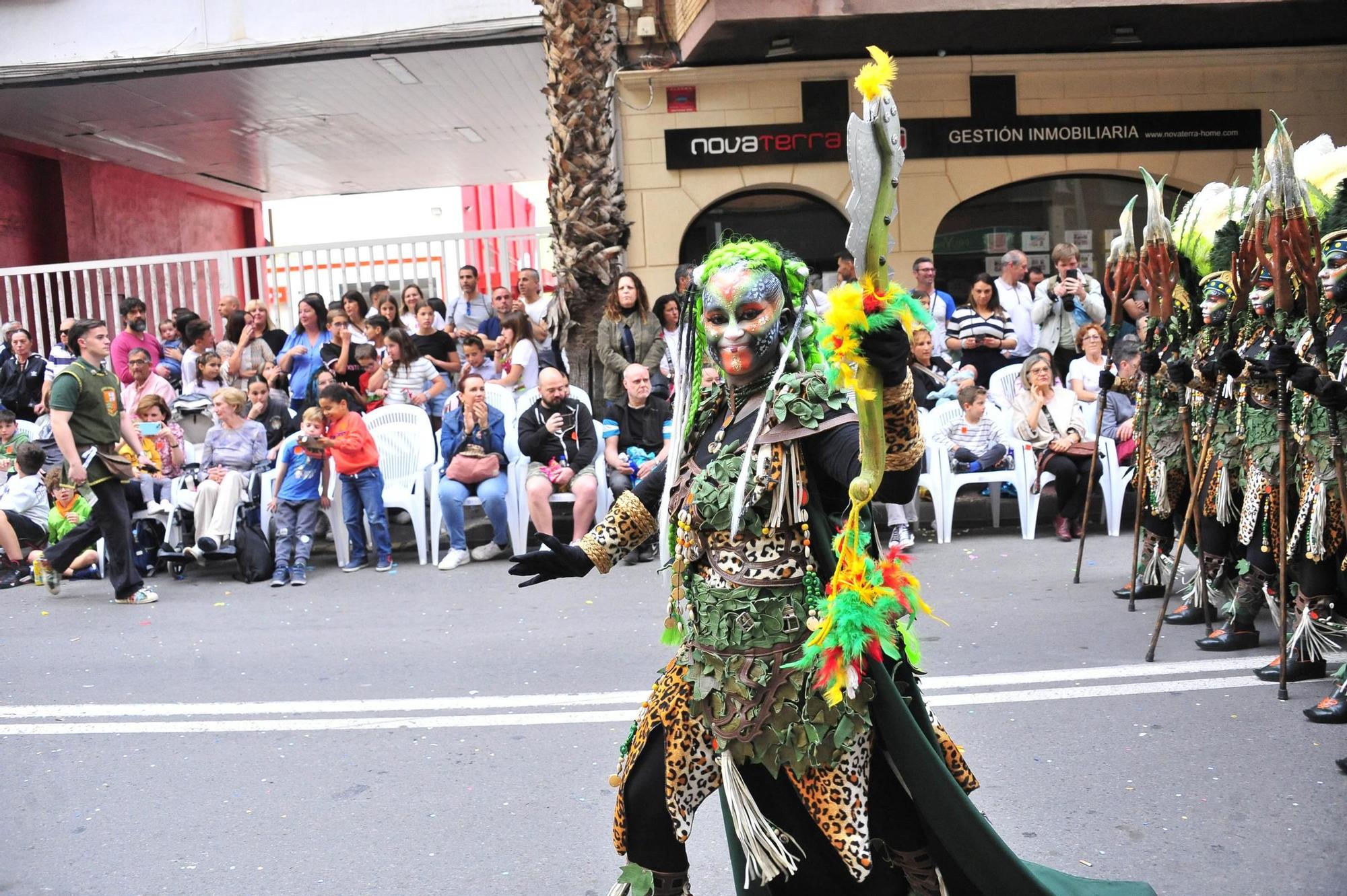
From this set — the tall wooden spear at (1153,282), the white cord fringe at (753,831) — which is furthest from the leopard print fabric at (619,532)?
the tall wooden spear at (1153,282)

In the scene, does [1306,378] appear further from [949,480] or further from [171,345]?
[171,345]

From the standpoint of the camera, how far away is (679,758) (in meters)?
3.10

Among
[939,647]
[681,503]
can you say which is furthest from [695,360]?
[939,647]

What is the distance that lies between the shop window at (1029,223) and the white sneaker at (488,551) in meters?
6.44

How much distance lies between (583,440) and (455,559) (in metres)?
1.40

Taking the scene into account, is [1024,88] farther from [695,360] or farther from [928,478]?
[695,360]

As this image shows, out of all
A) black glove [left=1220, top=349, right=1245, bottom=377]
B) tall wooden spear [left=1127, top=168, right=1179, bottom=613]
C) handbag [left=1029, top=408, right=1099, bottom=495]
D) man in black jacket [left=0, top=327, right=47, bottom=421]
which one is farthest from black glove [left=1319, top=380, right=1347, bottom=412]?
man in black jacket [left=0, top=327, right=47, bottom=421]

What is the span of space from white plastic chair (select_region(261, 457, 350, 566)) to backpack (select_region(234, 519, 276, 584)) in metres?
0.31

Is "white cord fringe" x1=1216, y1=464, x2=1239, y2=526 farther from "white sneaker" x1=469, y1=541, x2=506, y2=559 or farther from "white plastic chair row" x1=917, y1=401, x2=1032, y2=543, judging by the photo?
"white sneaker" x1=469, y1=541, x2=506, y2=559

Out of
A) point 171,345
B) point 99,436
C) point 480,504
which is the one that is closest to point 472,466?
point 480,504

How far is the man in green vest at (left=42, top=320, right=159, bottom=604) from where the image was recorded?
27.6 ft

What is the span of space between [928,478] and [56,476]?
723cm

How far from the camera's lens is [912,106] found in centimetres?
1338

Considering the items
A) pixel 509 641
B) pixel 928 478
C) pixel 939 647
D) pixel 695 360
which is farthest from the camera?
pixel 928 478
